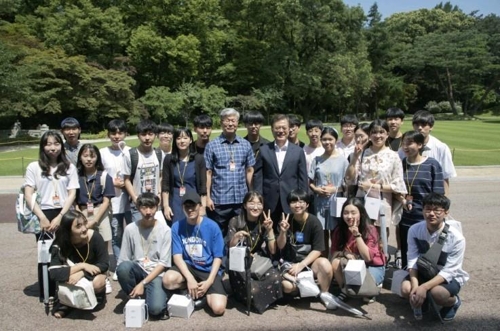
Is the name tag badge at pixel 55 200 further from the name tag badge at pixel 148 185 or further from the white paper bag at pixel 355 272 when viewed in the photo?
the white paper bag at pixel 355 272

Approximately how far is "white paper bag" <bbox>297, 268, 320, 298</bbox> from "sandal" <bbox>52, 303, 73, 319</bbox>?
2469 millimetres

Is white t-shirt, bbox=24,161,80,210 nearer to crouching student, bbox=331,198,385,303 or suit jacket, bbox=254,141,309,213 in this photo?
suit jacket, bbox=254,141,309,213

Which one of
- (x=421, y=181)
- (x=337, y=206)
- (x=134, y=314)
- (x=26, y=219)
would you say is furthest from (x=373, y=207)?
(x=26, y=219)

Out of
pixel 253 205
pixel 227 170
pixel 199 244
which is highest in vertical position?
pixel 227 170

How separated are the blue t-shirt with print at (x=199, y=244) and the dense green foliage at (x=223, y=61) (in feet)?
83.0

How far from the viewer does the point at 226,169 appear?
5188mm

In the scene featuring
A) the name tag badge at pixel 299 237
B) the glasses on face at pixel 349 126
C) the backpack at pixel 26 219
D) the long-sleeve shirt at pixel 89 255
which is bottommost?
the long-sleeve shirt at pixel 89 255

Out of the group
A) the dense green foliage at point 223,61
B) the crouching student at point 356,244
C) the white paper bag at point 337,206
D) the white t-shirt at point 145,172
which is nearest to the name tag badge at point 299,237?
the crouching student at point 356,244

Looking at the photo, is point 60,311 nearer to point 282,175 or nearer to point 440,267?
point 282,175

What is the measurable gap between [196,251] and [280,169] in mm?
1461

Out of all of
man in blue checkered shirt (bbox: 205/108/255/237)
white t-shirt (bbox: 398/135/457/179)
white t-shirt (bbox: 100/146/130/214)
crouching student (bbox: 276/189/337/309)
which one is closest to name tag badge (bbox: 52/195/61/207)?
white t-shirt (bbox: 100/146/130/214)

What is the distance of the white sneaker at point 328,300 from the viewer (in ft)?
14.4

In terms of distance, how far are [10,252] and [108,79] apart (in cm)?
2927

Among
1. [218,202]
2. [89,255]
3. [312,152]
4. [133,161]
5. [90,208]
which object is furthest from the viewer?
[312,152]
